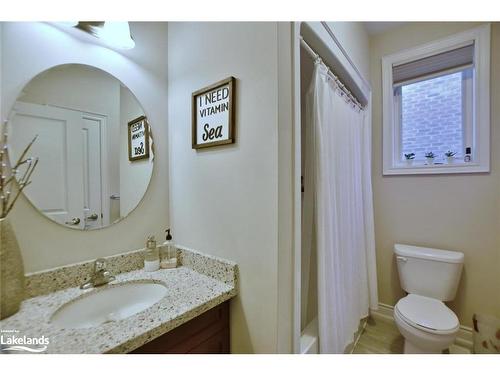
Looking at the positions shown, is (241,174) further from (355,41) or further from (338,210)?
(355,41)

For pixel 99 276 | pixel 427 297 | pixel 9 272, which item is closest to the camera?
pixel 9 272

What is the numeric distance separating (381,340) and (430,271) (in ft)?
2.14

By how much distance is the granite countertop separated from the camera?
62cm

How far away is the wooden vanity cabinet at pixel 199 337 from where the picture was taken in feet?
2.38

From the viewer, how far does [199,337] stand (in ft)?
2.76

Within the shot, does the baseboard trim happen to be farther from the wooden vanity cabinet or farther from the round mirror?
the round mirror

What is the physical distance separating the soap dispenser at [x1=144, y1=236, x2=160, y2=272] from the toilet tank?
1.77m

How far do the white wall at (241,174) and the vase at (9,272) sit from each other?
2.10 ft

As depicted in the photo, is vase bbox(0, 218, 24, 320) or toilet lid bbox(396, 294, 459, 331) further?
toilet lid bbox(396, 294, 459, 331)

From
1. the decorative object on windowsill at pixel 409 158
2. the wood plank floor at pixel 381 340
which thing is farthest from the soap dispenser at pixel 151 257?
the decorative object on windowsill at pixel 409 158

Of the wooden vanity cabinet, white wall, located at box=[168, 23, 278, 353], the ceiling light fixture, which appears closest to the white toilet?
white wall, located at box=[168, 23, 278, 353]

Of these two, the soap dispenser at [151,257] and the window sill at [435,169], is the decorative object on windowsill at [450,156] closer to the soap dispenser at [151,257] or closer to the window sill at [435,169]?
the window sill at [435,169]

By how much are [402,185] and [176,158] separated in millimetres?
1837

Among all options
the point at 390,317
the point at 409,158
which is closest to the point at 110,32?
the point at 409,158
